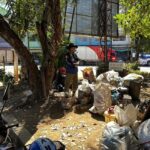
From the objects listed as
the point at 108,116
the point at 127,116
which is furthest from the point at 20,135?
the point at 127,116

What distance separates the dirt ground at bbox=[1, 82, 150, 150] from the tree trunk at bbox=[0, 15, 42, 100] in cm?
47

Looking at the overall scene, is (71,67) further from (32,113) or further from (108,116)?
(108,116)

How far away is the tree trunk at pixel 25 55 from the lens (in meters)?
10.2

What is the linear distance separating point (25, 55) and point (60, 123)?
270 centimetres

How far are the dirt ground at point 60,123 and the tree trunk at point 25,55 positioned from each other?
0.47 meters

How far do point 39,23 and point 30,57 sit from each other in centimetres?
97

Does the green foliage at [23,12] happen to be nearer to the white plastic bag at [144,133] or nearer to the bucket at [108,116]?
the bucket at [108,116]

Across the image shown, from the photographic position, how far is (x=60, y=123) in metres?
8.61

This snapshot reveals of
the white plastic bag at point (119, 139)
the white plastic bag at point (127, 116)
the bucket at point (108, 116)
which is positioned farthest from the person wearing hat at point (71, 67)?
the white plastic bag at point (119, 139)

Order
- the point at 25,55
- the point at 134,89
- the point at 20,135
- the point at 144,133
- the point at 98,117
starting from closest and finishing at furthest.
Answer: the point at 144,133 → the point at 20,135 → the point at 98,117 → the point at 134,89 → the point at 25,55

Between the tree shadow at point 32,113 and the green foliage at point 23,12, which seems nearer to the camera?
the tree shadow at point 32,113

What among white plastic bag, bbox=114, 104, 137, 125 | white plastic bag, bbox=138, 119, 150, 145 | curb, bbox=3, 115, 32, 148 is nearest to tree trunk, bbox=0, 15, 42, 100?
curb, bbox=3, 115, 32, 148

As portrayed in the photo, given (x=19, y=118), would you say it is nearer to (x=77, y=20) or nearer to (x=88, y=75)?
(x=88, y=75)

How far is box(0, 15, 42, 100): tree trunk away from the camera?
402 inches
